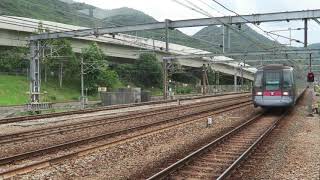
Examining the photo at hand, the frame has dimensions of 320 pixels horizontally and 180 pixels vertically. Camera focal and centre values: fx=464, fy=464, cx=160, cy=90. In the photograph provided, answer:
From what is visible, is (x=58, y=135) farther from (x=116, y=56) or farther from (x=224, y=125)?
(x=116, y=56)

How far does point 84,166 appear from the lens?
12766 millimetres

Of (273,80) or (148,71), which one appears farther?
(148,71)

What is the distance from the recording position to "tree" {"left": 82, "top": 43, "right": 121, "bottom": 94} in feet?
223

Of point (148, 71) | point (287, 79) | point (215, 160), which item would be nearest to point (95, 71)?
point (148, 71)

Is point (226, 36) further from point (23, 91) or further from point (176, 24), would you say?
point (23, 91)

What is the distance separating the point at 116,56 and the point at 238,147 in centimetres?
6525

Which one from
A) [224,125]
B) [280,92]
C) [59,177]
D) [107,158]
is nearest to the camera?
[59,177]

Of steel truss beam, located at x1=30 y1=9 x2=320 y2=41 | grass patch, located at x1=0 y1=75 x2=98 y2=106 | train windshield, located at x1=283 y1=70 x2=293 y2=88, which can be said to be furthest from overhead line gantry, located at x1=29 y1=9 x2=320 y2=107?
grass patch, located at x1=0 y1=75 x2=98 y2=106

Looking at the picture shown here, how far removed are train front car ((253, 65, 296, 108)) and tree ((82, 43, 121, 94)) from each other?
132 feet

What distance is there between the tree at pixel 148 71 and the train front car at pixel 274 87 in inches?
2147

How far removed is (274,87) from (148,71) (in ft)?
186

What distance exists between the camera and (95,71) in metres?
69.6

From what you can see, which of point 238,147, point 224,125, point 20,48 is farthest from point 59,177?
point 20,48

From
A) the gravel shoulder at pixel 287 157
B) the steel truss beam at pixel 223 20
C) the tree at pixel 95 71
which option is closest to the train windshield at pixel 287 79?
the steel truss beam at pixel 223 20
